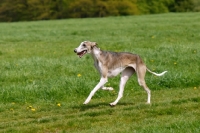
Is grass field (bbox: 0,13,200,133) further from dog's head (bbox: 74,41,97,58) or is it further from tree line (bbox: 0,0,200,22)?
tree line (bbox: 0,0,200,22)

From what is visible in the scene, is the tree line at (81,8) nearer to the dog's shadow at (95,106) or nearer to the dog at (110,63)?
the dog's shadow at (95,106)

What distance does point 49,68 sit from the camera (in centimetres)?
1463

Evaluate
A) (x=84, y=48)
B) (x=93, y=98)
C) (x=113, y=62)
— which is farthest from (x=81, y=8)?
(x=84, y=48)

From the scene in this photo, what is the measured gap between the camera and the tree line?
8088 centimetres

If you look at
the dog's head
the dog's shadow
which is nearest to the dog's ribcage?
the dog's head

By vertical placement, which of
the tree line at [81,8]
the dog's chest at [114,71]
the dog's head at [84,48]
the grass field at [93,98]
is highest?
the dog's head at [84,48]

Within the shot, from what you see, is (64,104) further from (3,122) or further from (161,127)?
(161,127)

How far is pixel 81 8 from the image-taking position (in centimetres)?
8100

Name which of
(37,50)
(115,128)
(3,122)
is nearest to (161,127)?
(115,128)

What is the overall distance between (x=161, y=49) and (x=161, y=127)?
35.1 ft

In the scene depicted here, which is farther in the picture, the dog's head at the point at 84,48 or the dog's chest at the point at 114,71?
the dog's chest at the point at 114,71

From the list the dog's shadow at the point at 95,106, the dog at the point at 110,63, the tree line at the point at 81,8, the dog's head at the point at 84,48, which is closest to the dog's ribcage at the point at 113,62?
the dog at the point at 110,63

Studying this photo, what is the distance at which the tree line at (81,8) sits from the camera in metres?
80.9

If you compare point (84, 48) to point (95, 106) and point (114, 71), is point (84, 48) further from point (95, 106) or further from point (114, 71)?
point (95, 106)
